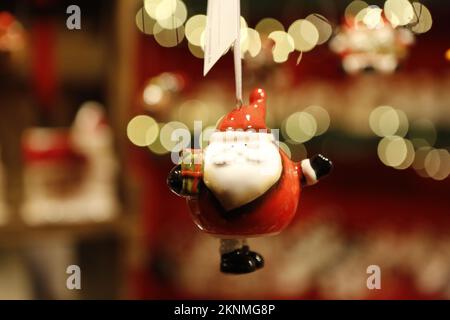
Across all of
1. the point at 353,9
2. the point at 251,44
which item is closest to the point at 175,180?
the point at 251,44

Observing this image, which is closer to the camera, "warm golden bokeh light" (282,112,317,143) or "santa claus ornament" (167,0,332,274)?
"santa claus ornament" (167,0,332,274)

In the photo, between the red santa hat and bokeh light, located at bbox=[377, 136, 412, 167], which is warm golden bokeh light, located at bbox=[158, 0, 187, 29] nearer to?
the red santa hat

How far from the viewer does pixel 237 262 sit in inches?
19.0

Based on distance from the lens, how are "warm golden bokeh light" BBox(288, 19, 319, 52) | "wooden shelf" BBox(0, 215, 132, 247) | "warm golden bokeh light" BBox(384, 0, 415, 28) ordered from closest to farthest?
1. "warm golden bokeh light" BBox(384, 0, 415, 28)
2. "warm golden bokeh light" BBox(288, 19, 319, 52)
3. "wooden shelf" BBox(0, 215, 132, 247)

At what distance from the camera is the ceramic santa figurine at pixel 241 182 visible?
18.4 inches

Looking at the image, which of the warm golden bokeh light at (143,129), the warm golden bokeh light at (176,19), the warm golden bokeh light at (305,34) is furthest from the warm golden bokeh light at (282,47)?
the warm golden bokeh light at (143,129)

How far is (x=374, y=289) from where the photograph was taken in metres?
1.14

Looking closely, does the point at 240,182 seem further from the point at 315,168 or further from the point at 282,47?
the point at 282,47

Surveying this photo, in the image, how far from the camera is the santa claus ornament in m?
0.47

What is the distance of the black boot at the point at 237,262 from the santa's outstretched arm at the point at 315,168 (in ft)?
0.22

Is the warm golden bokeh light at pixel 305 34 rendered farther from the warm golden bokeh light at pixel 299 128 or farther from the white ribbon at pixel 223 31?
the warm golden bokeh light at pixel 299 128

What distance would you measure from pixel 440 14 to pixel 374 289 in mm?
441

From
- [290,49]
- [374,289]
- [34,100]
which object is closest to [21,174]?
[34,100]

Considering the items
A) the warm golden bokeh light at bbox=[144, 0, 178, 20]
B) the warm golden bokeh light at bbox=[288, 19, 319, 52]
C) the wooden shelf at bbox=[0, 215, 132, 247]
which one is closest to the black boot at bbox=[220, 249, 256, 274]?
the warm golden bokeh light at bbox=[288, 19, 319, 52]
